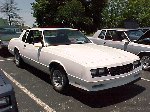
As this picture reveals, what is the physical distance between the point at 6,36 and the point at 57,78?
7039 millimetres

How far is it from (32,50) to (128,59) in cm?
297

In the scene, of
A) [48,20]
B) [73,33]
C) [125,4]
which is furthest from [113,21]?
[73,33]

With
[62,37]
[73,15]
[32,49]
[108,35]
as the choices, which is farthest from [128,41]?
[73,15]

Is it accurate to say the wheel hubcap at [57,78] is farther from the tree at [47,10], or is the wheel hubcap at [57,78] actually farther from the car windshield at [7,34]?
the tree at [47,10]

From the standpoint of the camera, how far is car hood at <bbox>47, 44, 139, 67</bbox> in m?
4.98

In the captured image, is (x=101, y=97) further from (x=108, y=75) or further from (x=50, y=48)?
(x=50, y=48)

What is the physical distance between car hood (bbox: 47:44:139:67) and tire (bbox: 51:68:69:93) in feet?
1.39

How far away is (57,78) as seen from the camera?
19.3 feet

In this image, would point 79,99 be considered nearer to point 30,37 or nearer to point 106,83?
point 106,83

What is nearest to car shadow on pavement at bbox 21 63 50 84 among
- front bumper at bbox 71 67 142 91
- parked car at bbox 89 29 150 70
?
front bumper at bbox 71 67 142 91

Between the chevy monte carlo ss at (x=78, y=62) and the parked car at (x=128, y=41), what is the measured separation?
2.22 m

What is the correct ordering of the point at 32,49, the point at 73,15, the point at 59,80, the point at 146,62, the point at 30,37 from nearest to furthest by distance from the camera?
the point at 59,80 → the point at 32,49 → the point at 30,37 → the point at 146,62 → the point at 73,15

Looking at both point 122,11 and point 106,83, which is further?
point 122,11

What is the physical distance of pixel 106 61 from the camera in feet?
16.5
